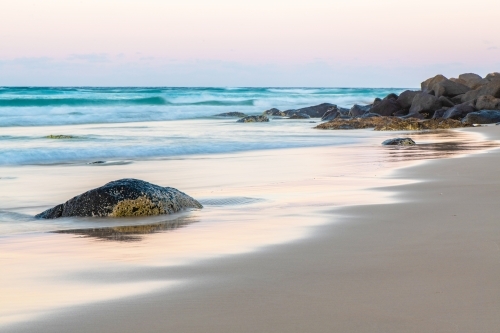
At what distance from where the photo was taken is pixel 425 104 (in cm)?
2812

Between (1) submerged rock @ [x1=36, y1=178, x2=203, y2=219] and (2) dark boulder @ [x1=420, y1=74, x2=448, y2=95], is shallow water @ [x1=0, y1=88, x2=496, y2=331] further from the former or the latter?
(2) dark boulder @ [x1=420, y1=74, x2=448, y2=95]

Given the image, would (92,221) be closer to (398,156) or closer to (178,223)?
(178,223)

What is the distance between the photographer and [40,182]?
10.1 meters

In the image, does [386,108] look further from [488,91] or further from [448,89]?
[488,91]

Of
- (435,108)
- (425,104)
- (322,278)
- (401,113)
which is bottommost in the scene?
(401,113)

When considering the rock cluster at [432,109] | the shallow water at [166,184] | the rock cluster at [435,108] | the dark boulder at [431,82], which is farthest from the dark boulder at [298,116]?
the shallow water at [166,184]

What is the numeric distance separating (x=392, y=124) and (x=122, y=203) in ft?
54.0

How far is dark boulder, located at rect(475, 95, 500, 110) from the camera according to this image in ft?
89.6

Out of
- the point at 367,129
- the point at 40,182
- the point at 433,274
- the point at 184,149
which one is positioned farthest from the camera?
the point at 367,129

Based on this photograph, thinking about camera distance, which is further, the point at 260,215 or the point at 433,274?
the point at 260,215

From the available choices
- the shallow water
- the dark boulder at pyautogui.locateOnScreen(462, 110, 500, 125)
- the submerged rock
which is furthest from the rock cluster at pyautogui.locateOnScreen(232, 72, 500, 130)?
the submerged rock

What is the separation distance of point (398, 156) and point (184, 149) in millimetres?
4710

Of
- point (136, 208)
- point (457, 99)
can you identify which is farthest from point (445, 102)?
point (136, 208)

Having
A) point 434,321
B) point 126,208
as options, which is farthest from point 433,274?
point 126,208
